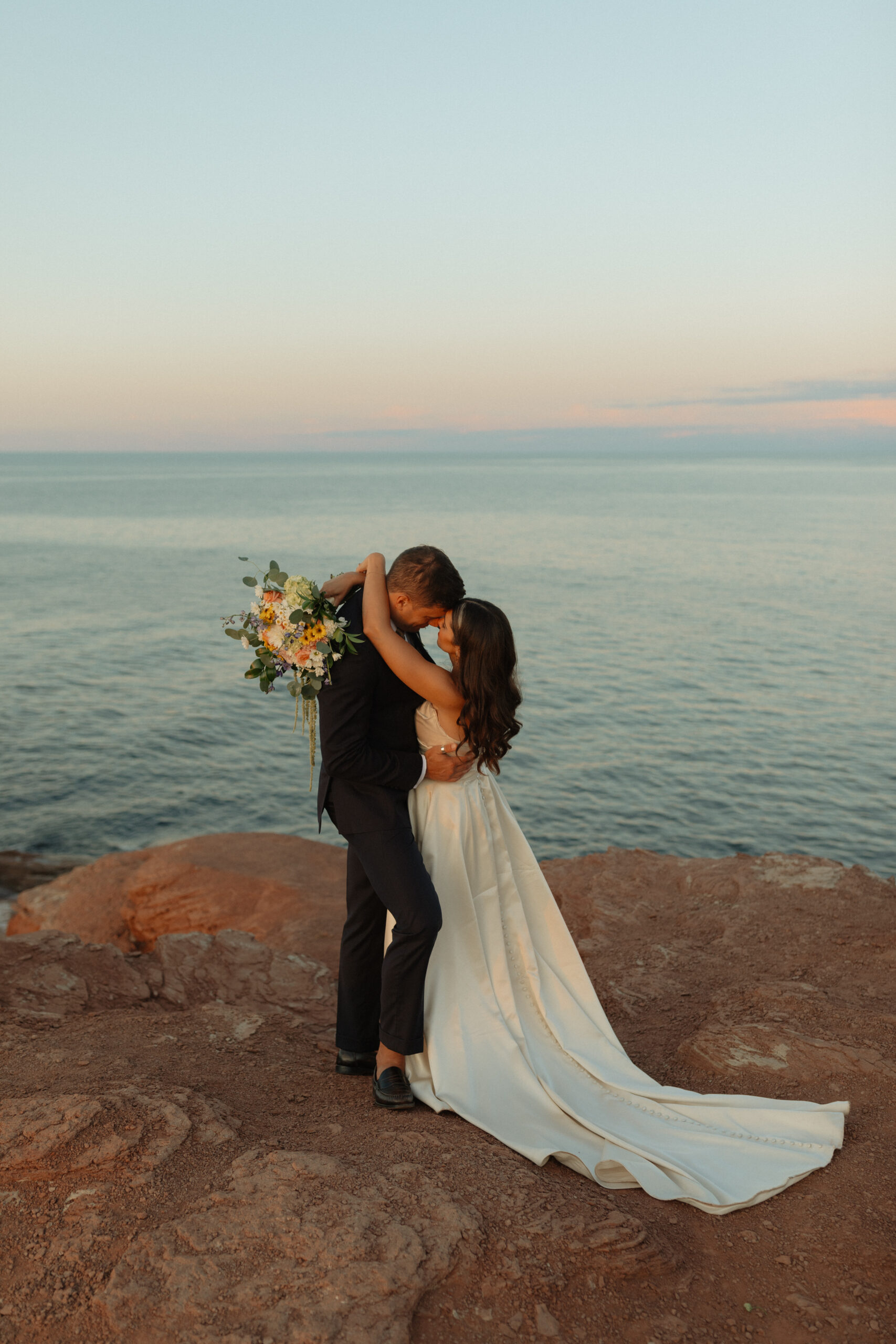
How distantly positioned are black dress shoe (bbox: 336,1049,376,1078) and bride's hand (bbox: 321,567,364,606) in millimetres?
2464

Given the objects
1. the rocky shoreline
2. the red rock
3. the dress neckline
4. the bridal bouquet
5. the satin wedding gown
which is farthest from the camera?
the red rock

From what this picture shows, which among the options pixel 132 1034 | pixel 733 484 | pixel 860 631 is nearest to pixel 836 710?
pixel 860 631

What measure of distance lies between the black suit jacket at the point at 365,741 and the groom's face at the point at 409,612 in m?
0.16

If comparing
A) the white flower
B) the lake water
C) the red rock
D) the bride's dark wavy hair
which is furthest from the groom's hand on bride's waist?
the lake water

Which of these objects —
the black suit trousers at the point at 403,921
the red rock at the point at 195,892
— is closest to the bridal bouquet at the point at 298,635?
the black suit trousers at the point at 403,921

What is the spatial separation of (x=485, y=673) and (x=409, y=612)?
0.48 metres

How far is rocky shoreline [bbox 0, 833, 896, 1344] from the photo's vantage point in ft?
10.1

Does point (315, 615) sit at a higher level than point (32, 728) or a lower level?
higher

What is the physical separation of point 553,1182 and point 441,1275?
791mm

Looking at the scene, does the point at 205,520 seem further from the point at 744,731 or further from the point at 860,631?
the point at 744,731

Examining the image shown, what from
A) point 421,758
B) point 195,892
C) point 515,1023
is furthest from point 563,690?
point 421,758

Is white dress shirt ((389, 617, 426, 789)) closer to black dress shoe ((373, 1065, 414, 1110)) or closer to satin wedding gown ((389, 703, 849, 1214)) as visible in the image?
satin wedding gown ((389, 703, 849, 1214))

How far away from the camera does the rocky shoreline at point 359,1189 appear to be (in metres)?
3.07

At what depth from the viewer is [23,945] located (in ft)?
21.5
